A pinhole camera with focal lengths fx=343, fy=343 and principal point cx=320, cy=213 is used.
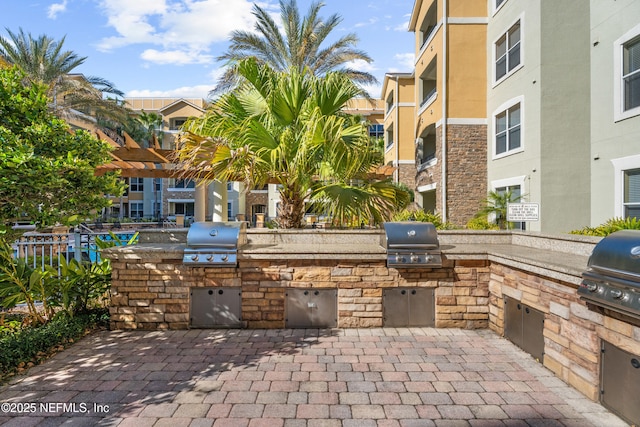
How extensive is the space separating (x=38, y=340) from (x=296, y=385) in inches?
135

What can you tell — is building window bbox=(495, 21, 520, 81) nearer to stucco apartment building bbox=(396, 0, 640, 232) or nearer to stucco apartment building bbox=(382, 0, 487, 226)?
stucco apartment building bbox=(396, 0, 640, 232)

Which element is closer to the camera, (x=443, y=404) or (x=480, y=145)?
(x=443, y=404)

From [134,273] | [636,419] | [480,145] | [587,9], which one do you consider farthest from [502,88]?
[134,273]

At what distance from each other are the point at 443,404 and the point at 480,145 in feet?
40.9

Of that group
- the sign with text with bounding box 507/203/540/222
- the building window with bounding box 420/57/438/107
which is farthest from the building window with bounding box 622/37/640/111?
the building window with bounding box 420/57/438/107

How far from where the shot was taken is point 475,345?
4785mm

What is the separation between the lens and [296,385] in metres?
3.67

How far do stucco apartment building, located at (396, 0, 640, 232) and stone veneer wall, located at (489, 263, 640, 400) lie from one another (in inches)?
255

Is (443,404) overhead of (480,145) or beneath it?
beneath

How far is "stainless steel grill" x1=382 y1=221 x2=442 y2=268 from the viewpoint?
5.21m

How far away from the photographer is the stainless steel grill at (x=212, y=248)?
5.20 m

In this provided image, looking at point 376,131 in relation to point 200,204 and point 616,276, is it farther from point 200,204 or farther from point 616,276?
point 616,276

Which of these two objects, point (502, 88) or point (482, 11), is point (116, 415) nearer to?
point (502, 88)

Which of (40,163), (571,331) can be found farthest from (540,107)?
(40,163)
